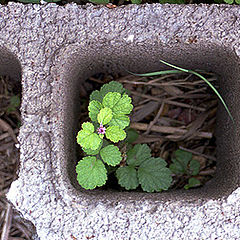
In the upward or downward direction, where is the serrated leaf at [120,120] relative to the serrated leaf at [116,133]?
upward

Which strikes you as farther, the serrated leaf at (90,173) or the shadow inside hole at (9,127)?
the shadow inside hole at (9,127)

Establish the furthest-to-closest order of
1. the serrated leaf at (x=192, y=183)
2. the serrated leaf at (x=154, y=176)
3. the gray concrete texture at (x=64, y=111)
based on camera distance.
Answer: the serrated leaf at (x=192, y=183), the serrated leaf at (x=154, y=176), the gray concrete texture at (x=64, y=111)

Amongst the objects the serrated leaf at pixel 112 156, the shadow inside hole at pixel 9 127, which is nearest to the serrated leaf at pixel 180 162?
the serrated leaf at pixel 112 156

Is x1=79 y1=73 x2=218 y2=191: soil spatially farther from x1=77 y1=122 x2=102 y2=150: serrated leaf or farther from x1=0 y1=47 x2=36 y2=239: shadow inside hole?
x1=77 y1=122 x2=102 y2=150: serrated leaf

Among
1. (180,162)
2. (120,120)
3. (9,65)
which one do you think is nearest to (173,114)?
(180,162)

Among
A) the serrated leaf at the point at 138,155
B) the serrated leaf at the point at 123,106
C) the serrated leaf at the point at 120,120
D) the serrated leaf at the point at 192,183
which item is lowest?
the serrated leaf at the point at 192,183

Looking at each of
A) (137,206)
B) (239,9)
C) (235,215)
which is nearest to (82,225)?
(137,206)

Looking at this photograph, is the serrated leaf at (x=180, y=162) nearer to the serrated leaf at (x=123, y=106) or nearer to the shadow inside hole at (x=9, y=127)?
the serrated leaf at (x=123, y=106)

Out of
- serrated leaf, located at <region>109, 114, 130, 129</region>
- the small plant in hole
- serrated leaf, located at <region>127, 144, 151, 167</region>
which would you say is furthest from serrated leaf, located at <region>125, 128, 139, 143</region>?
serrated leaf, located at <region>109, 114, 130, 129</region>
